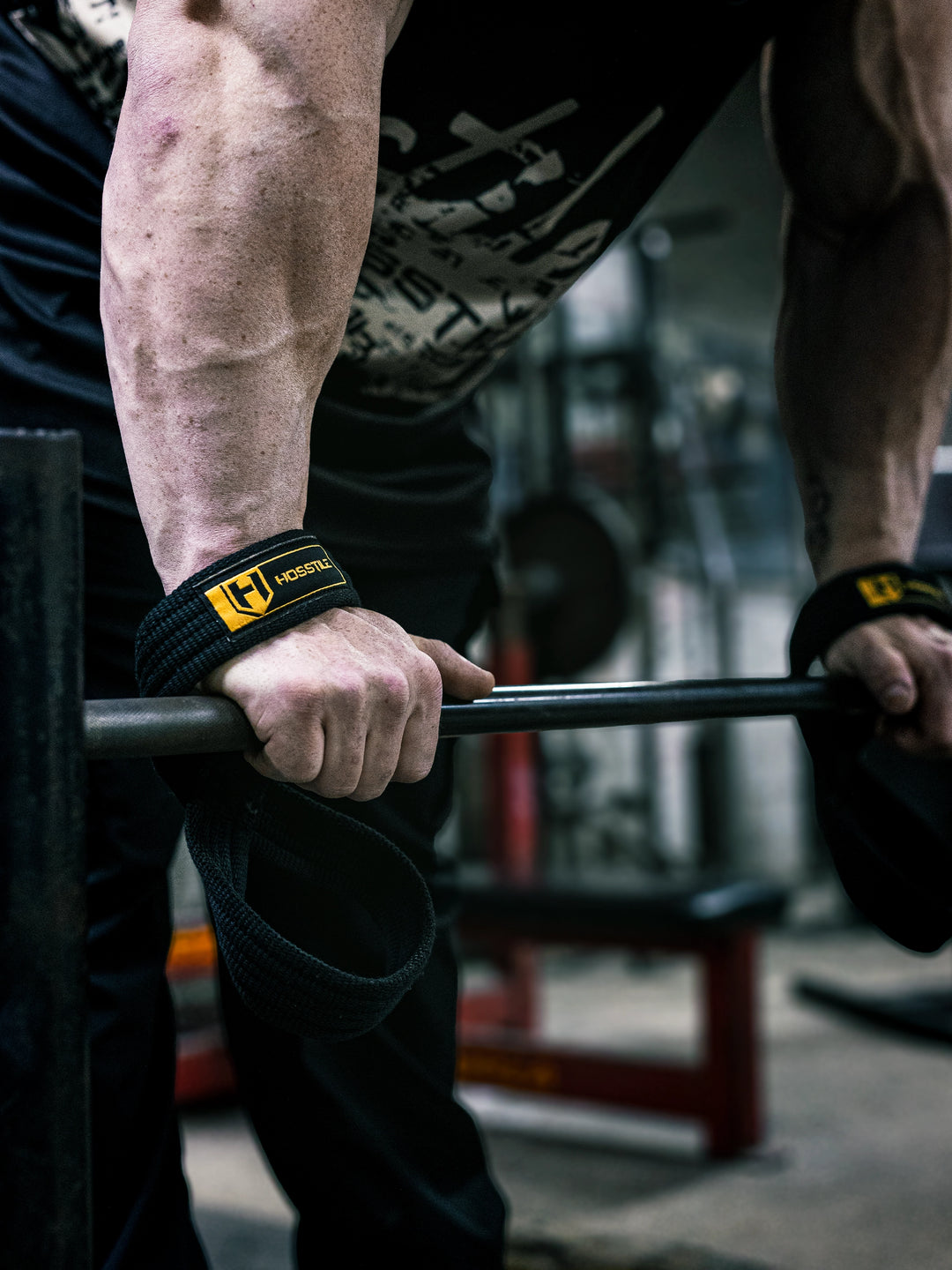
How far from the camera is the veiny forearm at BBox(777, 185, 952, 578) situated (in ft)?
3.58

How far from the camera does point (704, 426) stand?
6520 millimetres

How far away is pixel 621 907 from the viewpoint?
2510 mm

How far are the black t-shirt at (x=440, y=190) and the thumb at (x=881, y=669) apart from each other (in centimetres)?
31

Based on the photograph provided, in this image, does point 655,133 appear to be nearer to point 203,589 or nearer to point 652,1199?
point 203,589

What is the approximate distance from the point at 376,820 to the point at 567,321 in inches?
178

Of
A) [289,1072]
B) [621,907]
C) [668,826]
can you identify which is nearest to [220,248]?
[289,1072]

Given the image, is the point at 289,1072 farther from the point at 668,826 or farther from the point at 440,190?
the point at 668,826

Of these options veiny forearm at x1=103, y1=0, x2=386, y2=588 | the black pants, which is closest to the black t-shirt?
the black pants

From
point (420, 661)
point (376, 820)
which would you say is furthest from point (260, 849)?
point (376, 820)

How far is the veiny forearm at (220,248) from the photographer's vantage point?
2.04 feet

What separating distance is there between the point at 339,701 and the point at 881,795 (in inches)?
23.1

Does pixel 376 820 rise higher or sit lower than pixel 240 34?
lower

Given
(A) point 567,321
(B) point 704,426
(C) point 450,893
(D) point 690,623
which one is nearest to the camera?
(C) point 450,893

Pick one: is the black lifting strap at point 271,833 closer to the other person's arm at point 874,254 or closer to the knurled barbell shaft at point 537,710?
the knurled barbell shaft at point 537,710
